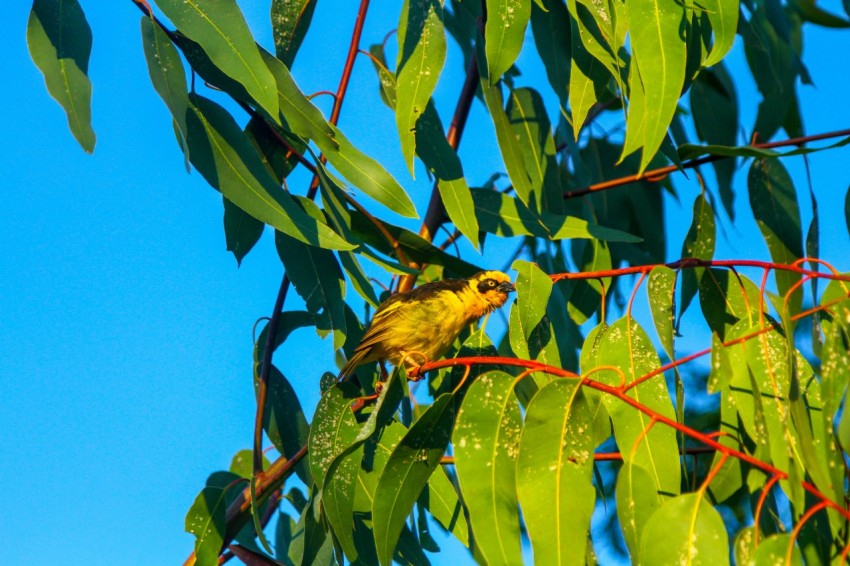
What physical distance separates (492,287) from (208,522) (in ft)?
4.67

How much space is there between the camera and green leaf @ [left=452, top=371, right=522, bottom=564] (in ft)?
6.99

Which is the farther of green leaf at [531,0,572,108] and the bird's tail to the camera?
the bird's tail

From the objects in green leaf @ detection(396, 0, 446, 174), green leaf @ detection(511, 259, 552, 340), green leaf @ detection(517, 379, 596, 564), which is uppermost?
green leaf @ detection(396, 0, 446, 174)

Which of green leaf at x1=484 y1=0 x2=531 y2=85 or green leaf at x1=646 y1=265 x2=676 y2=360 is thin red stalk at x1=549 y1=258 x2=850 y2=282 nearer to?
green leaf at x1=646 y1=265 x2=676 y2=360

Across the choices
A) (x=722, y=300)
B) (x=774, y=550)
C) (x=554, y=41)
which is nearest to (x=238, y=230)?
(x=554, y=41)

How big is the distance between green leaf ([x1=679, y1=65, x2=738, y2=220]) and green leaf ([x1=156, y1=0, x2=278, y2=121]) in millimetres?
2498

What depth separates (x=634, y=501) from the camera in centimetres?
214

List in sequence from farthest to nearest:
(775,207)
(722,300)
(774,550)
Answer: (775,207)
(722,300)
(774,550)

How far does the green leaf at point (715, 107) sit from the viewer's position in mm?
4430

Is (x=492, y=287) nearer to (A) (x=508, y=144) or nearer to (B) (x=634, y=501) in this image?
(A) (x=508, y=144)

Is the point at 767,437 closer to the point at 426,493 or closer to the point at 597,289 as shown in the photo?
the point at 426,493

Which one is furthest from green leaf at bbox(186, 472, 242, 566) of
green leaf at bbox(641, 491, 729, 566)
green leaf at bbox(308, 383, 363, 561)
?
green leaf at bbox(641, 491, 729, 566)

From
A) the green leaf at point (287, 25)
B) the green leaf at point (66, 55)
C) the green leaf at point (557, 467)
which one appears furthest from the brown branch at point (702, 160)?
A: the green leaf at point (66, 55)

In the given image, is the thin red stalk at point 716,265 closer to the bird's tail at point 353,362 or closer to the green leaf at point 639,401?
the green leaf at point 639,401
